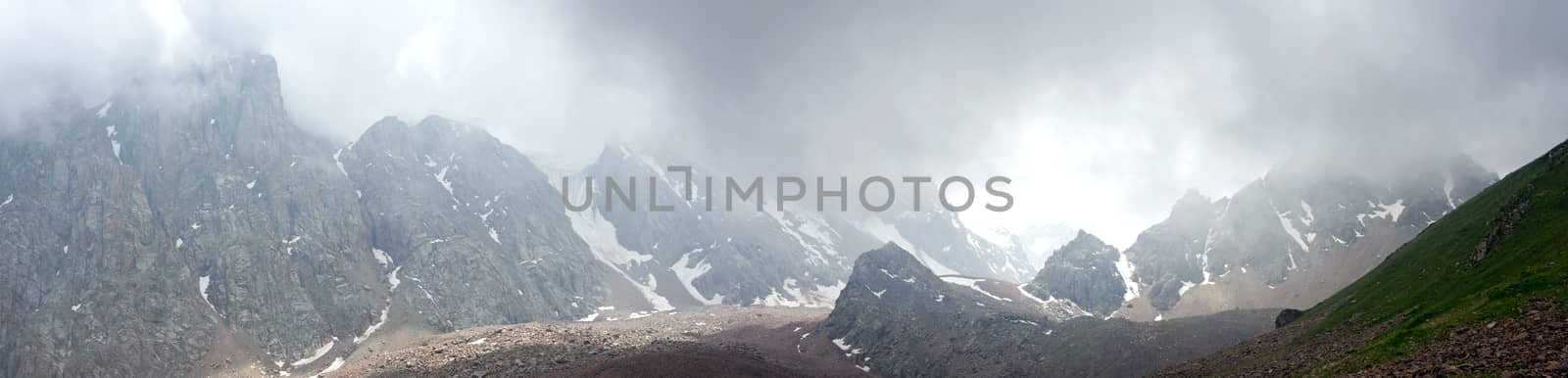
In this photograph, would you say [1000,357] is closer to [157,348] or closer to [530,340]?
[530,340]

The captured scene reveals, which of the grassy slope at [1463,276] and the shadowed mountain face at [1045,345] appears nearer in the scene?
the grassy slope at [1463,276]

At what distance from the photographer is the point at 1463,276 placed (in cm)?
6022

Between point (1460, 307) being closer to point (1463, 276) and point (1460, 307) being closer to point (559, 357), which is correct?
point (1463, 276)

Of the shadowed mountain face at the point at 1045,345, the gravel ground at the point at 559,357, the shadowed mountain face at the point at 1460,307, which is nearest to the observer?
the shadowed mountain face at the point at 1460,307

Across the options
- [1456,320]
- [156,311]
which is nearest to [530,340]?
[156,311]

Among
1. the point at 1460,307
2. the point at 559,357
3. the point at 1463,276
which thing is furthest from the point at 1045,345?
the point at 1460,307

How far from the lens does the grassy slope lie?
157 feet

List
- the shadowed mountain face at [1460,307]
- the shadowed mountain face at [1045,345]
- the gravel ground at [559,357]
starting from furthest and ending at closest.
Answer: the shadowed mountain face at [1045,345] → the gravel ground at [559,357] → the shadowed mountain face at [1460,307]

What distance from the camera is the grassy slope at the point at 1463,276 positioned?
47938 millimetres

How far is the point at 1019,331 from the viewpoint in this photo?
17875 cm

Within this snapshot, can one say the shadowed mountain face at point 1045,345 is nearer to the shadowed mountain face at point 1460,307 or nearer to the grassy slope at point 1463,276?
the shadowed mountain face at point 1460,307

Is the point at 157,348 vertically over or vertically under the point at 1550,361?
over

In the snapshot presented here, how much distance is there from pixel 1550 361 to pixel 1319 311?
5162 centimetres

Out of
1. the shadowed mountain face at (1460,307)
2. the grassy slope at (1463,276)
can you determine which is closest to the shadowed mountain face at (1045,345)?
the shadowed mountain face at (1460,307)
